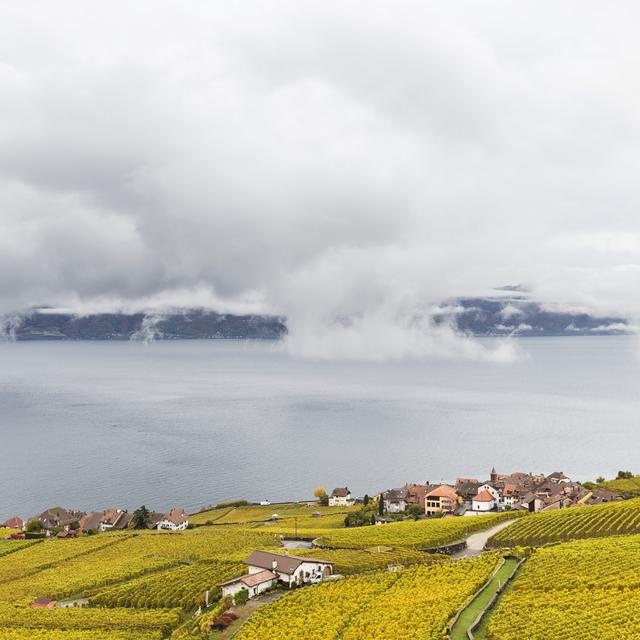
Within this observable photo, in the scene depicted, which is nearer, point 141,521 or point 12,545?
point 12,545

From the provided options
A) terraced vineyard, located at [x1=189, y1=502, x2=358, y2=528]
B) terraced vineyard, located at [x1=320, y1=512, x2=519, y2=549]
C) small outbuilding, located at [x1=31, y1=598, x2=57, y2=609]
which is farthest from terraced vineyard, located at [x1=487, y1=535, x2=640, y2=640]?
terraced vineyard, located at [x1=189, y1=502, x2=358, y2=528]

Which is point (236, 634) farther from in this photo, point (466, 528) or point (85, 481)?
point (85, 481)

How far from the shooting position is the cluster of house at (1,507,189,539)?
88.2 metres

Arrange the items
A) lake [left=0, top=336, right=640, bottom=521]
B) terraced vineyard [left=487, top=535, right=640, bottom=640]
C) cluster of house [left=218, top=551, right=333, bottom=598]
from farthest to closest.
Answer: lake [left=0, top=336, right=640, bottom=521]
cluster of house [left=218, top=551, right=333, bottom=598]
terraced vineyard [left=487, top=535, right=640, bottom=640]

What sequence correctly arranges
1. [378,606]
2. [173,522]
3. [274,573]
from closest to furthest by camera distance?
[378,606] → [274,573] → [173,522]

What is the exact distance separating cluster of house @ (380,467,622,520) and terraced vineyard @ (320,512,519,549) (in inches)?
666

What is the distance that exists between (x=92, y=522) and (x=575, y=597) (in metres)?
75.4

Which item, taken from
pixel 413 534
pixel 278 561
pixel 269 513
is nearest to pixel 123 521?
pixel 269 513

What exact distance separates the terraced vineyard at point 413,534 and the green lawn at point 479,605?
15257 millimetres

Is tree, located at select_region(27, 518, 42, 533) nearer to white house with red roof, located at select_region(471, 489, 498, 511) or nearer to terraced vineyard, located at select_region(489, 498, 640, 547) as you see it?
white house with red roof, located at select_region(471, 489, 498, 511)

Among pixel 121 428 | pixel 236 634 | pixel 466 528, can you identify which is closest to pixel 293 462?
pixel 121 428

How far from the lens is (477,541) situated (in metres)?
60.8

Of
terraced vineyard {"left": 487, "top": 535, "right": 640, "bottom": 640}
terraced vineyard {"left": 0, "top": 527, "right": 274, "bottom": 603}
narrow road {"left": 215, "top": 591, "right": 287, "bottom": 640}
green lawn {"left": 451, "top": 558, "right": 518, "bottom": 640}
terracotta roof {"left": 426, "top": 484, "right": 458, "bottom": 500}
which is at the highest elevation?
terraced vineyard {"left": 487, "top": 535, "right": 640, "bottom": 640}

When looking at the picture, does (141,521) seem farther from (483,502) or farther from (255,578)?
(255,578)
